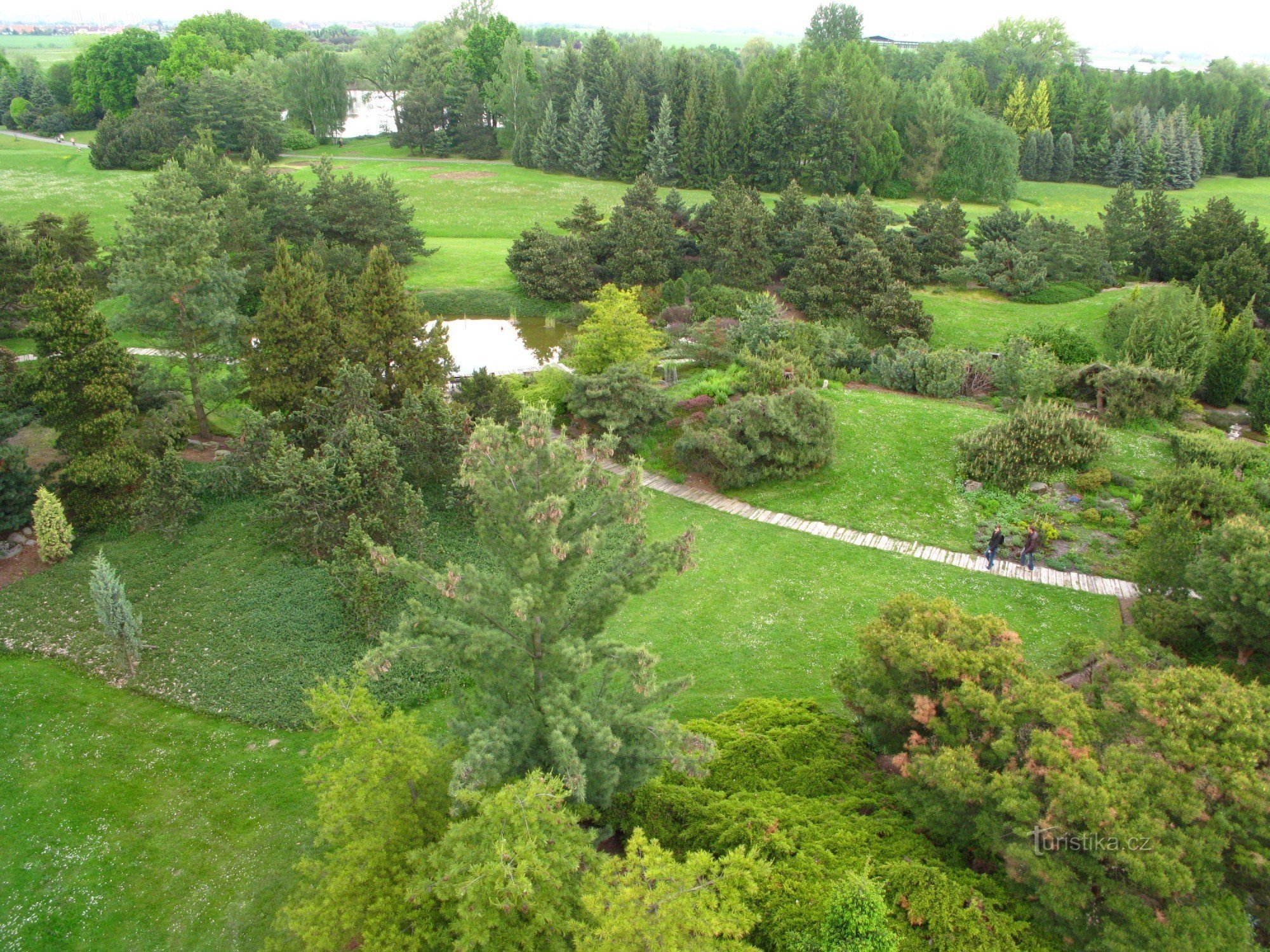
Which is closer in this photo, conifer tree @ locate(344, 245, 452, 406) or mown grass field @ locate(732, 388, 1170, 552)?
mown grass field @ locate(732, 388, 1170, 552)

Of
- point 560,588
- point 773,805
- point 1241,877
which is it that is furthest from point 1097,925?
point 560,588

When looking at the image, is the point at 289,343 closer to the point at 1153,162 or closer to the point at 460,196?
the point at 460,196

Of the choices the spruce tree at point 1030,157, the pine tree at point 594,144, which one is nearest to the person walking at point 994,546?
the pine tree at point 594,144

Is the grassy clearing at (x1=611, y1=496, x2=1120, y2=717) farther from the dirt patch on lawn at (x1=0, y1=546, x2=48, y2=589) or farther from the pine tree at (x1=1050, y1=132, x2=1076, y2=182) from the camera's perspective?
the pine tree at (x1=1050, y1=132, x2=1076, y2=182)

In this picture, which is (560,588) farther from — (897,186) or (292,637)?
(897,186)

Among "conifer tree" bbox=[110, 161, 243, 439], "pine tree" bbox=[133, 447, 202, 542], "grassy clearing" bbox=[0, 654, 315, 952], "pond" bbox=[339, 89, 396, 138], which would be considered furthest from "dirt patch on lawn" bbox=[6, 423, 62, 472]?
"pond" bbox=[339, 89, 396, 138]

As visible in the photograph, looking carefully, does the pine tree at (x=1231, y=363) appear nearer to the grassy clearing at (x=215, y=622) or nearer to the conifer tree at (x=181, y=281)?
the grassy clearing at (x=215, y=622)
